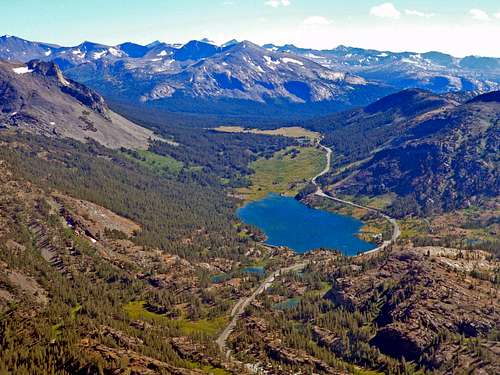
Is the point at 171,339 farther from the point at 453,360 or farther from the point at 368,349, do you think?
the point at 453,360

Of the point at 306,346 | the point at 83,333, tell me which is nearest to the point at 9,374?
the point at 83,333

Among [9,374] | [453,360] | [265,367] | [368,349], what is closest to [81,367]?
[9,374]

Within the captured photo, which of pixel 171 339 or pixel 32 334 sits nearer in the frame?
pixel 32 334

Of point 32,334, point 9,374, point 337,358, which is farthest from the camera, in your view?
point 337,358

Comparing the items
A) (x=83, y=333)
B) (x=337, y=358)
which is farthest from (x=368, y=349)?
(x=83, y=333)

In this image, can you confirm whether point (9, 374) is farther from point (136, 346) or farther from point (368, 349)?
point (368, 349)

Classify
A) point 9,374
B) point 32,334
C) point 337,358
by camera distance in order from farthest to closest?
1. point 337,358
2. point 32,334
3. point 9,374

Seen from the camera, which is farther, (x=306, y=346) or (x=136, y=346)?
(x=306, y=346)
